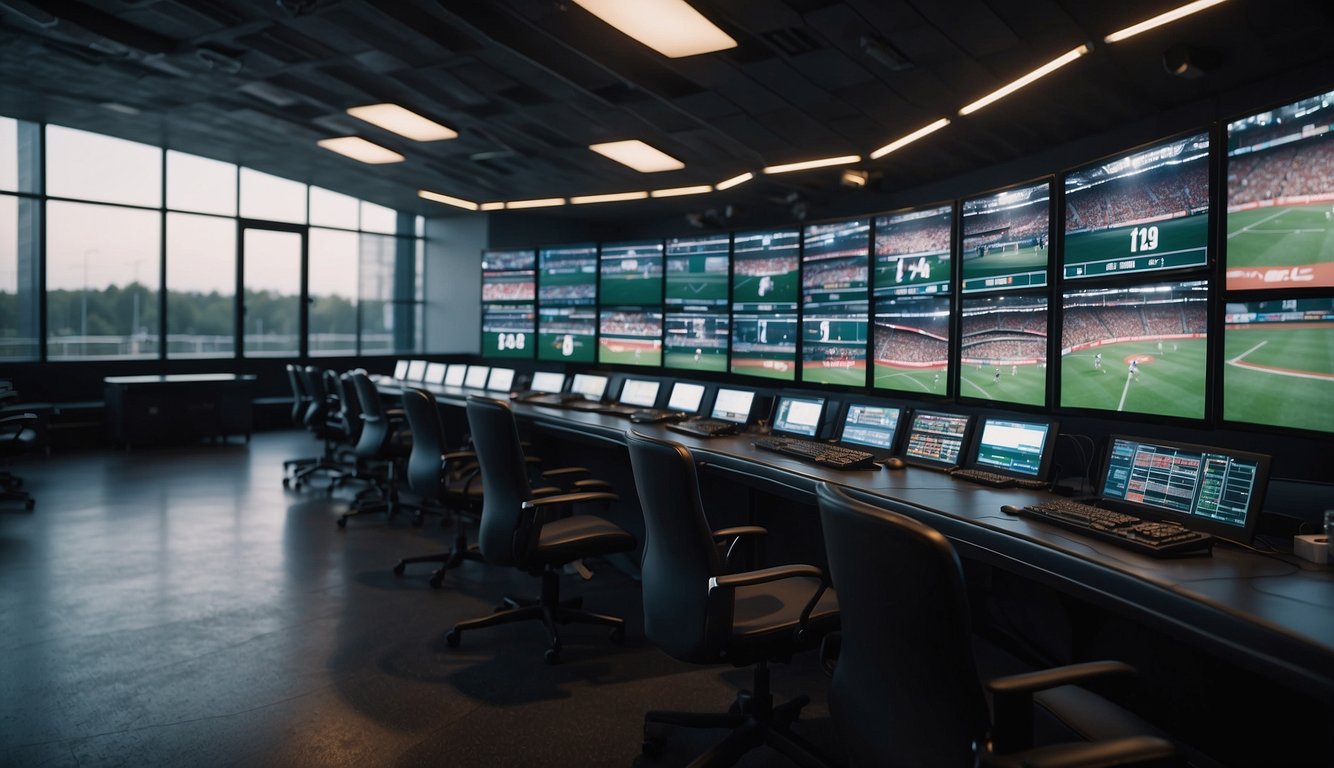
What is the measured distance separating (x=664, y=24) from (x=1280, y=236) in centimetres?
340

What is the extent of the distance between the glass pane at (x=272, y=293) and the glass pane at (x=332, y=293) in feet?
0.68

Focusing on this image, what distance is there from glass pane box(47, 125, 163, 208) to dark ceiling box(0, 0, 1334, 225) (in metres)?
0.50

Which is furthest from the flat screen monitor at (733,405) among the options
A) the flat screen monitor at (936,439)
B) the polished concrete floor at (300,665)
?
the flat screen monitor at (936,439)

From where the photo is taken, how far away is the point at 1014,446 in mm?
2744

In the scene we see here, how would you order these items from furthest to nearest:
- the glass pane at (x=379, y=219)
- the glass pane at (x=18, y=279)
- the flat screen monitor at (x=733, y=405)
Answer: the glass pane at (x=379, y=219)
the glass pane at (x=18, y=279)
the flat screen monitor at (x=733, y=405)

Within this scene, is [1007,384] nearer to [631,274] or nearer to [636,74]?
[631,274]

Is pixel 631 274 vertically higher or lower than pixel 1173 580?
higher

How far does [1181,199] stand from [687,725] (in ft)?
7.01

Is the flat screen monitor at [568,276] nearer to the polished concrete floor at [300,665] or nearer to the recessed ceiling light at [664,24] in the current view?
the recessed ceiling light at [664,24]

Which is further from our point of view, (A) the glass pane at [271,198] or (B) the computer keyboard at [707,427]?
(A) the glass pane at [271,198]

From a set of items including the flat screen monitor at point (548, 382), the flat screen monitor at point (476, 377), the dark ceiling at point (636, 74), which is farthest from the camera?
the flat screen monitor at point (476, 377)

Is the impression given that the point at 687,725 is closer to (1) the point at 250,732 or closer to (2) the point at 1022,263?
(1) the point at 250,732

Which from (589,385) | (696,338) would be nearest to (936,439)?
(696,338)

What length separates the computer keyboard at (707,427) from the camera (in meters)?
3.84
